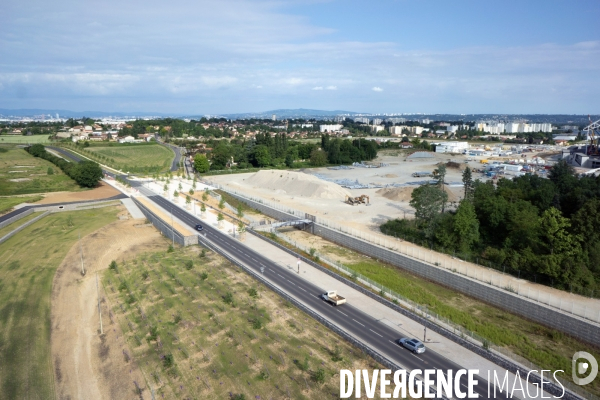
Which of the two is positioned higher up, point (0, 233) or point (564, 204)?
point (564, 204)

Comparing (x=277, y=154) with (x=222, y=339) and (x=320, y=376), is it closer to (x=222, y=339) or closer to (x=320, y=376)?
(x=222, y=339)

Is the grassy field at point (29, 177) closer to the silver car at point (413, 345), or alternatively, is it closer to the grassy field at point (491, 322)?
the grassy field at point (491, 322)

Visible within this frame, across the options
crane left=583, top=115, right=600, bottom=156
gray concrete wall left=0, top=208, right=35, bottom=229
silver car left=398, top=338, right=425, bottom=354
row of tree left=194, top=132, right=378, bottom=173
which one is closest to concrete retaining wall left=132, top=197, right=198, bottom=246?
gray concrete wall left=0, top=208, right=35, bottom=229

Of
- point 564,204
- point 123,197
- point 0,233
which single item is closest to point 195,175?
point 123,197

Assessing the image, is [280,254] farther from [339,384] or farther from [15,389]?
[15,389]

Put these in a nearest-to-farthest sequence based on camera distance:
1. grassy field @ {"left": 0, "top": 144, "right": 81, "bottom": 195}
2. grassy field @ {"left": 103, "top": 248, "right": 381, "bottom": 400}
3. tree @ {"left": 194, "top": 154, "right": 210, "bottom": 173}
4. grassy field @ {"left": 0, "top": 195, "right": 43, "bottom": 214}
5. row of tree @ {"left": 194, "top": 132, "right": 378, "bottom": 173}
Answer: grassy field @ {"left": 103, "top": 248, "right": 381, "bottom": 400} → grassy field @ {"left": 0, "top": 195, "right": 43, "bottom": 214} → grassy field @ {"left": 0, "top": 144, "right": 81, "bottom": 195} → tree @ {"left": 194, "top": 154, "right": 210, "bottom": 173} → row of tree @ {"left": 194, "top": 132, "right": 378, "bottom": 173}

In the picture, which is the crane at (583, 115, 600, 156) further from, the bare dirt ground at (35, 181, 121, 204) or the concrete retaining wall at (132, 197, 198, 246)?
the bare dirt ground at (35, 181, 121, 204)
